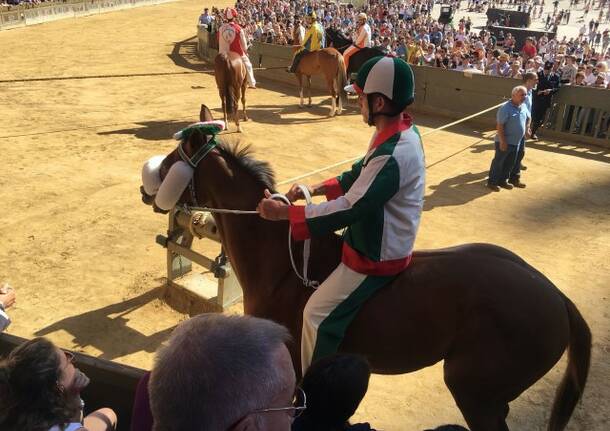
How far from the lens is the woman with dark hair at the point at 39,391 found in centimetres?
223

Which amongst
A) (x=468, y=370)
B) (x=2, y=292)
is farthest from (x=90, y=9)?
(x=468, y=370)

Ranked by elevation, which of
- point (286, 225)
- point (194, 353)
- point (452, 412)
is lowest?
point (452, 412)

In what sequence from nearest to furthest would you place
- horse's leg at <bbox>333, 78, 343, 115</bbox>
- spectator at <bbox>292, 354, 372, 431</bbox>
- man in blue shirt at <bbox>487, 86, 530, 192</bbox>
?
1. spectator at <bbox>292, 354, 372, 431</bbox>
2. man in blue shirt at <bbox>487, 86, 530, 192</bbox>
3. horse's leg at <bbox>333, 78, 343, 115</bbox>

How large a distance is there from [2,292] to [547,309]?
3950 mm

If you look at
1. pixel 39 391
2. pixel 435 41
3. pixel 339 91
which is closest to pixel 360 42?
pixel 339 91

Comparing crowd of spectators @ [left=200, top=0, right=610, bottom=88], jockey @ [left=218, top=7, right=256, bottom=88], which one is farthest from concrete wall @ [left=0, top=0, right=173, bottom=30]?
jockey @ [left=218, top=7, right=256, bottom=88]

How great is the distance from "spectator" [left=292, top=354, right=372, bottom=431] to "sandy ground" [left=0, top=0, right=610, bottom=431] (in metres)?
2.85

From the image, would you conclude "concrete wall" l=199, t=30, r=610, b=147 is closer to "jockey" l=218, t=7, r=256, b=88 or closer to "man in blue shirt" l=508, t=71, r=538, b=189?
"man in blue shirt" l=508, t=71, r=538, b=189

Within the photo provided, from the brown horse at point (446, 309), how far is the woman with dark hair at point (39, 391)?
1.65 m

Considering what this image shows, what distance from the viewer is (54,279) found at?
6605 millimetres

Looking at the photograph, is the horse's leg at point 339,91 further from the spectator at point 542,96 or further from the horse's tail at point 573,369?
Answer: the horse's tail at point 573,369

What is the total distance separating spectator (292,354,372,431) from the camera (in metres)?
2.03

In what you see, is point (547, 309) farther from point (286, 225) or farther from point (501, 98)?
point (501, 98)

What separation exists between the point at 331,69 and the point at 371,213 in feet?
43.9
